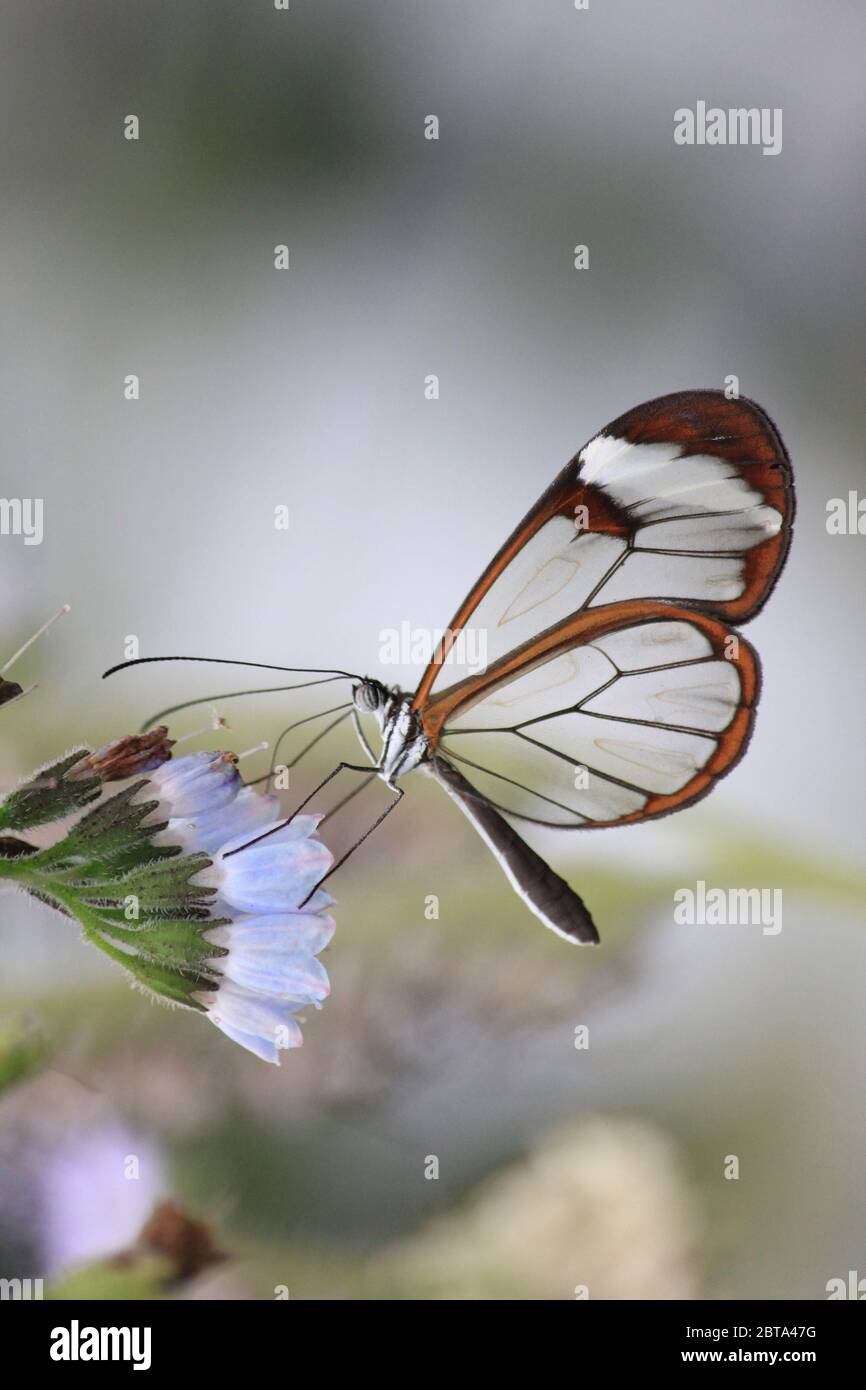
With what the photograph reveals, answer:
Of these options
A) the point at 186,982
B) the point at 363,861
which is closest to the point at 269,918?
the point at 186,982

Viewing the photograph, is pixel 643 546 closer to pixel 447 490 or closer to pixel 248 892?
pixel 248 892

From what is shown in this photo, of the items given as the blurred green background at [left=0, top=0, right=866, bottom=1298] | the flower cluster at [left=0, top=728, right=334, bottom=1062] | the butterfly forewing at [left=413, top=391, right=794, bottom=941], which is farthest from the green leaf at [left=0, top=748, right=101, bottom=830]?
the blurred green background at [left=0, top=0, right=866, bottom=1298]

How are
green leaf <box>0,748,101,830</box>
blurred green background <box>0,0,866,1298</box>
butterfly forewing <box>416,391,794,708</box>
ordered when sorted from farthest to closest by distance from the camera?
blurred green background <box>0,0,866,1298</box> → butterfly forewing <box>416,391,794,708</box> → green leaf <box>0,748,101,830</box>

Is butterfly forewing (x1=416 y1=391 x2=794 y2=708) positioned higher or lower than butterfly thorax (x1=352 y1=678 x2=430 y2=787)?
higher

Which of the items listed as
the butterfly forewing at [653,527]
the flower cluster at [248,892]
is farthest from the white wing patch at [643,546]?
the flower cluster at [248,892]

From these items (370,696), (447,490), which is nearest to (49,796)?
(370,696)

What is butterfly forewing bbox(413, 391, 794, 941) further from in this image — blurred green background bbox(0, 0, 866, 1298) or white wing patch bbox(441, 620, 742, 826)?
blurred green background bbox(0, 0, 866, 1298)

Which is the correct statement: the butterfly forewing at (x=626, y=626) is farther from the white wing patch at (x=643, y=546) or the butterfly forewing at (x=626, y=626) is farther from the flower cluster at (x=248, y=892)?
the flower cluster at (x=248, y=892)
